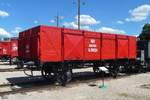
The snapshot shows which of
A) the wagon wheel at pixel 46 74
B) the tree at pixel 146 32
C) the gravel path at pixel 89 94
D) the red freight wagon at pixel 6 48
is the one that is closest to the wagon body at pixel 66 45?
the wagon wheel at pixel 46 74

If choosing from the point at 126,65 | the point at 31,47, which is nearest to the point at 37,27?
the point at 31,47

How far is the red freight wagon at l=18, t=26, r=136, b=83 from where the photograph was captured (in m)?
16.4

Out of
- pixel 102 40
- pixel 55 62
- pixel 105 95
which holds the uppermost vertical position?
pixel 102 40

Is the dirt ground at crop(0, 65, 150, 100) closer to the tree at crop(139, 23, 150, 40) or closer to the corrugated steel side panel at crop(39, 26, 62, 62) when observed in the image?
the corrugated steel side panel at crop(39, 26, 62, 62)

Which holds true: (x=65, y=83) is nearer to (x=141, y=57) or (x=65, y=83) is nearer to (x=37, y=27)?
(x=37, y=27)

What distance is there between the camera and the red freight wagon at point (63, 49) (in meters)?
16.4

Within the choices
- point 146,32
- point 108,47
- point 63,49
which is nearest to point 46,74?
point 63,49

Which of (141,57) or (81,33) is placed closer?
(81,33)

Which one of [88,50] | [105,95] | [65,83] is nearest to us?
[105,95]

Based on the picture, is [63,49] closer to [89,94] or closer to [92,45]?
[92,45]

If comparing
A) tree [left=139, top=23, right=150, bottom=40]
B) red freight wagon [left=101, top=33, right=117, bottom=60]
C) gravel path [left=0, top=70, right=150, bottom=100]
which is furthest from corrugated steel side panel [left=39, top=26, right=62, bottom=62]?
tree [left=139, top=23, right=150, bottom=40]

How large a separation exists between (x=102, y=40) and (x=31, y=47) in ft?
17.3

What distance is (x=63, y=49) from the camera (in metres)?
17.4

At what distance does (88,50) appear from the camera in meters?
19.1
